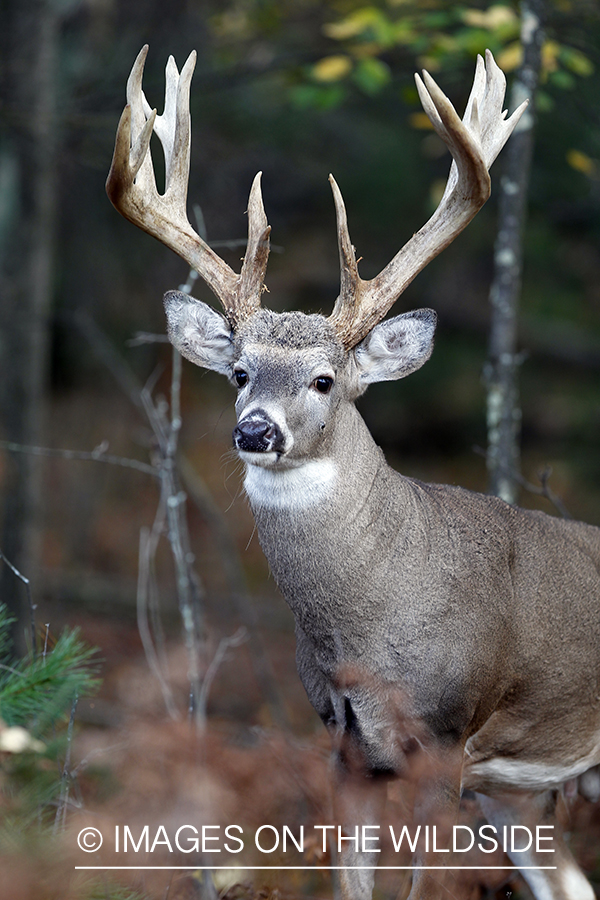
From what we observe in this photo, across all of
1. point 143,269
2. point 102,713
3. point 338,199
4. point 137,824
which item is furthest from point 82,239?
point 137,824

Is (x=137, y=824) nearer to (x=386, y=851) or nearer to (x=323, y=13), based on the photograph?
A: (x=386, y=851)

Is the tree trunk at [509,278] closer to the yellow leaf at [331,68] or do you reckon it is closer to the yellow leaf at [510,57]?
the yellow leaf at [510,57]

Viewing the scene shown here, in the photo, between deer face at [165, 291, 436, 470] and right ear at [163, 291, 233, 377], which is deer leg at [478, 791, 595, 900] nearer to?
deer face at [165, 291, 436, 470]

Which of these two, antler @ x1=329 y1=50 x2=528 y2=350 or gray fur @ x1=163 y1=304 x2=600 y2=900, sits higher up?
antler @ x1=329 y1=50 x2=528 y2=350

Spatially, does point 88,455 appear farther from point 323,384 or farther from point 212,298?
point 212,298

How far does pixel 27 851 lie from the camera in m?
2.69

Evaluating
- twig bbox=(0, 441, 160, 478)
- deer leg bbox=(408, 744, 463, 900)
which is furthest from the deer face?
deer leg bbox=(408, 744, 463, 900)

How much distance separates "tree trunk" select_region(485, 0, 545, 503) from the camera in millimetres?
5660

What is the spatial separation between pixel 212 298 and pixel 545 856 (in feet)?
20.5

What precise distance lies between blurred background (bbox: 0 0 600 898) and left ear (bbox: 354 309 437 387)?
29.3 inches

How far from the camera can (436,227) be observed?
162 inches

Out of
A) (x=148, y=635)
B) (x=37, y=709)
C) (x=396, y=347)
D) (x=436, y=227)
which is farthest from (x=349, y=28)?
(x=37, y=709)

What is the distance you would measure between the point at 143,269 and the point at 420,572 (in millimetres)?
6902

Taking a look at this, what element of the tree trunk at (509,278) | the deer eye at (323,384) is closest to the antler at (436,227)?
the deer eye at (323,384)
